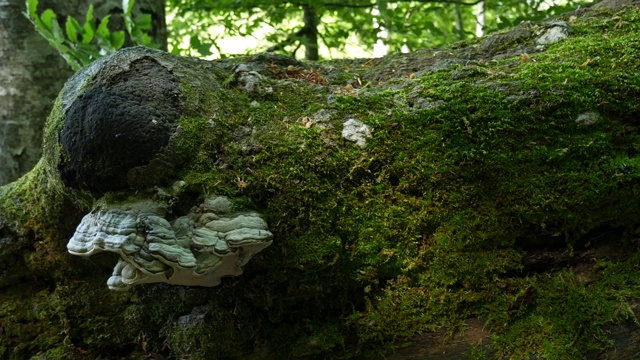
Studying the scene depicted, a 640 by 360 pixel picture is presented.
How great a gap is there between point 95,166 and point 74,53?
1.76m

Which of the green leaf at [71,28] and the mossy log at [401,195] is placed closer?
the mossy log at [401,195]

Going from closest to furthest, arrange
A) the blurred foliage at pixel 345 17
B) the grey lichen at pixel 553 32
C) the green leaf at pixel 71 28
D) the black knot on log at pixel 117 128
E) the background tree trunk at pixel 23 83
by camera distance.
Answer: the black knot on log at pixel 117 128 → the grey lichen at pixel 553 32 → the green leaf at pixel 71 28 → the background tree trunk at pixel 23 83 → the blurred foliage at pixel 345 17

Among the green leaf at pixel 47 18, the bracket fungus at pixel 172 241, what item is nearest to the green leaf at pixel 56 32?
the green leaf at pixel 47 18

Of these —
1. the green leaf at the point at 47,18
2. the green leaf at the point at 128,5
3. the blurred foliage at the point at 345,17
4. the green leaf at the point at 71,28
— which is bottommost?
the green leaf at the point at 71,28

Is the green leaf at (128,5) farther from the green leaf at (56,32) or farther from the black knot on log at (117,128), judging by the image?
the black knot on log at (117,128)

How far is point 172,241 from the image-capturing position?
1746mm

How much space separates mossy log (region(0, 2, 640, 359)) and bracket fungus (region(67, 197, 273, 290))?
0.08 metres

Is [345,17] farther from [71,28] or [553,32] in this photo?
[553,32]

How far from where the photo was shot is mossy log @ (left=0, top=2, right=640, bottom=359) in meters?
1.93

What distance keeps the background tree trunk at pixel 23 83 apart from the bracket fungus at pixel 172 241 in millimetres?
2531

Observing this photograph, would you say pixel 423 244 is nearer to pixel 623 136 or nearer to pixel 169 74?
pixel 623 136

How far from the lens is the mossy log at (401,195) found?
1935 mm

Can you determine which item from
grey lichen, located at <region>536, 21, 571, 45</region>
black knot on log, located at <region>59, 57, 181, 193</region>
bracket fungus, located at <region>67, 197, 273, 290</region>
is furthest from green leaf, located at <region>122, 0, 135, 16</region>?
grey lichen, located at <region>536, 21, 571, 45</region>

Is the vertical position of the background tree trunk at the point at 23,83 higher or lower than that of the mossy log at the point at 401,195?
higher
